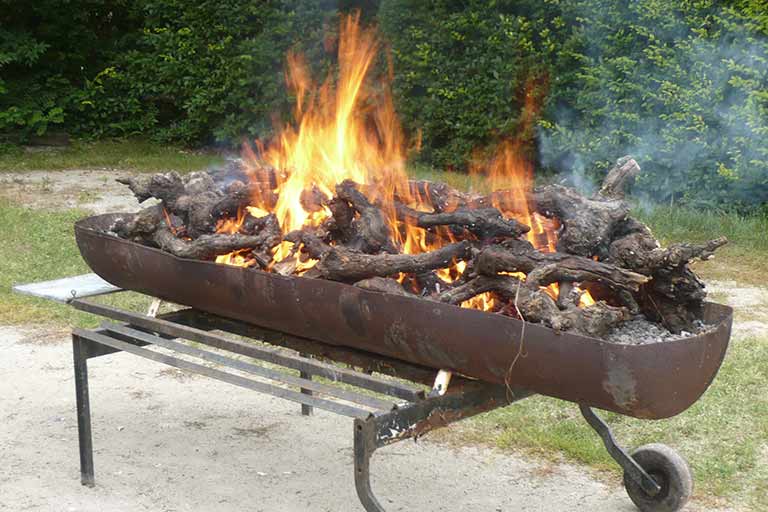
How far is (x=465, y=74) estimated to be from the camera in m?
10.1

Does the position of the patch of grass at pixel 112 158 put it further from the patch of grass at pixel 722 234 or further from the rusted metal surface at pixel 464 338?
the rusted metal surface at pixel 464 338

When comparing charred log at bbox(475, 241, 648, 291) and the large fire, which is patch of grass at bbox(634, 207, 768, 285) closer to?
the large fire

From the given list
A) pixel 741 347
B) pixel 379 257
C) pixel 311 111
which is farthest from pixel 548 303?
pixel 741 347

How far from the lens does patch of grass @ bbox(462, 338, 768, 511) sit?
4227 mm

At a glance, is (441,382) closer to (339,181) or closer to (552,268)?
(552,268)

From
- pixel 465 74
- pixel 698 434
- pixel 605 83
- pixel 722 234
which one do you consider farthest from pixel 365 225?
pixel 465 74

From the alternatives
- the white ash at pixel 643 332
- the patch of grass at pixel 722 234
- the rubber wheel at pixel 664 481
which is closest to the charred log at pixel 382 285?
the white ash at pixel 643 332

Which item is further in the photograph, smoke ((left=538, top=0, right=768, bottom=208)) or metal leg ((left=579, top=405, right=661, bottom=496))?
smoke ((left=538, top=0, right=768, bottom=208))

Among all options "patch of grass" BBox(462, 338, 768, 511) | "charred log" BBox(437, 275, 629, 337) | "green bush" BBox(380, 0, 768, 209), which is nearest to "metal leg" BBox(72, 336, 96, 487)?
"patch of grass" BBox(462, 338, 768, 511)

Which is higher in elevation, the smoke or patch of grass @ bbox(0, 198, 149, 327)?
the smoke

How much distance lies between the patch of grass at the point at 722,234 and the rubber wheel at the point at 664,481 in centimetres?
341

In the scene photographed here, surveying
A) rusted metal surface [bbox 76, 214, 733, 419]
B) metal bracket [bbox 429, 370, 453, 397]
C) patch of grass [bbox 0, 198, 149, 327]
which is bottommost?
patch of grass [bbox 0, 198, 149, 327]

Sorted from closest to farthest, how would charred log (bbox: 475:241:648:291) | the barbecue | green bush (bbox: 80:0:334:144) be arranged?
1. the barbecue
2. charred log (bbox: 475:241:648:291)
3. green bush (bbox: 80:0:334:144)

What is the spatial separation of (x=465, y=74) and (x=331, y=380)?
6.90 meters
